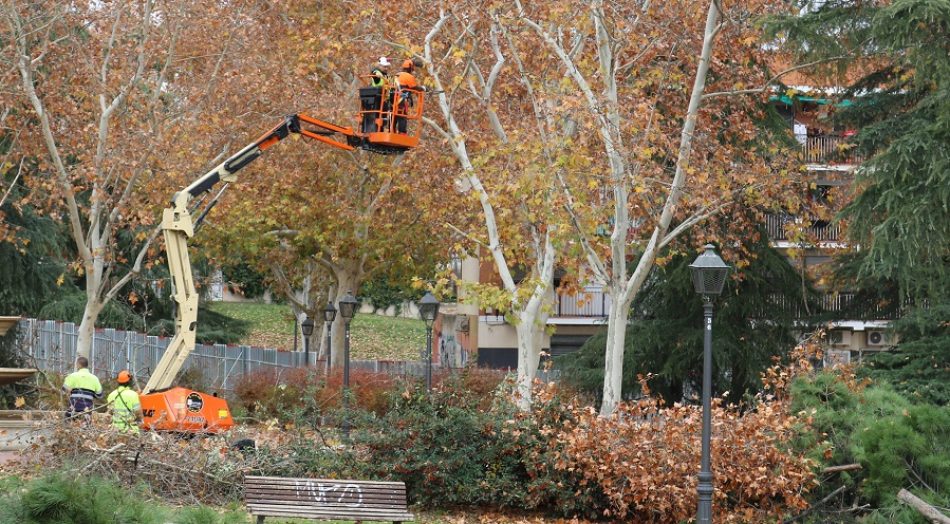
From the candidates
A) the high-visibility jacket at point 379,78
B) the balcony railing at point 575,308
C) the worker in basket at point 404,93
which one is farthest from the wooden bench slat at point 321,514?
the balcony railing at point 575,308

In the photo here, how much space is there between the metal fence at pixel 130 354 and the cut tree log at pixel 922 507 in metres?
20.8

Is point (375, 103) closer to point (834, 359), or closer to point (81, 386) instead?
point (81, 386)

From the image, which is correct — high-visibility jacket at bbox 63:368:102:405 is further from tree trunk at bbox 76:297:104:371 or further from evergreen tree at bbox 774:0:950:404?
evergreen tree at bbox 774:0:950:404

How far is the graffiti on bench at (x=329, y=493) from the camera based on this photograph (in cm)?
1456

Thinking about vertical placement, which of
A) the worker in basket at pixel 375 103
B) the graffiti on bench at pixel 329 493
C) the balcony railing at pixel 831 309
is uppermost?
the worker in basket at pixel 375 103

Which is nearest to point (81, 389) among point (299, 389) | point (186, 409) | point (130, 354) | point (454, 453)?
point (186, 409)

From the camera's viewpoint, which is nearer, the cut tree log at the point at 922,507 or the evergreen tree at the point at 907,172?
the cut tree log at the point at 922,507

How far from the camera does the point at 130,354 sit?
3834 centimetres

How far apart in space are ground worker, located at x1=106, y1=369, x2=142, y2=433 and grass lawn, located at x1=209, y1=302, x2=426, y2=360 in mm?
38957

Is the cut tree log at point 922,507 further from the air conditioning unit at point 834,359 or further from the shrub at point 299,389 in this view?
the shrub at point 299,389

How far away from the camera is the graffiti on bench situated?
14.6 metres

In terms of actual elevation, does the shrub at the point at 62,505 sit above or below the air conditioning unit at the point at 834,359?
below

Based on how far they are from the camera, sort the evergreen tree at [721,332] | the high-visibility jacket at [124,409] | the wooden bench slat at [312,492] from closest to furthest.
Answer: the wooden bench slat at [312,492] < the high-visibility jacket at [124,409] < the evergreen tree at [721,332]

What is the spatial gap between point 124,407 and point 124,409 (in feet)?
0.53
